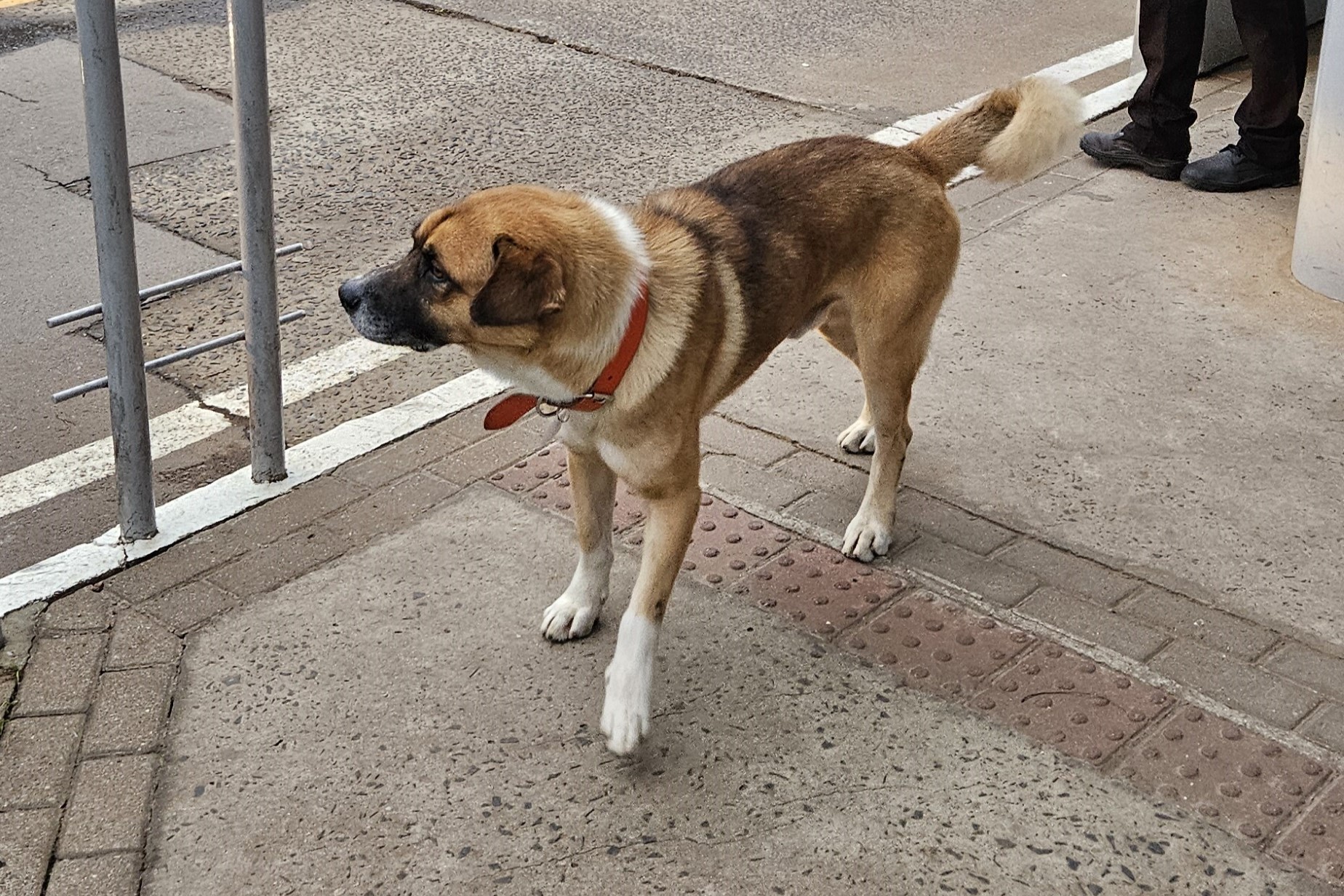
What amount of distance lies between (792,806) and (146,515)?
6.27 ft

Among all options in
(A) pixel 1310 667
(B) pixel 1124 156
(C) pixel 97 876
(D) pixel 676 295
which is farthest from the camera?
(B) pixel 1124 156

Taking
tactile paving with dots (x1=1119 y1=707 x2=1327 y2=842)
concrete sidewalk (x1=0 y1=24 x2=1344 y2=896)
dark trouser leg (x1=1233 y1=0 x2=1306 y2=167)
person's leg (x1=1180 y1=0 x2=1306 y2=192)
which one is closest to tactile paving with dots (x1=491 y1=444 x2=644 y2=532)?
concrete sidewalk (x1=0 y1=24 x2=1344 y2=896)

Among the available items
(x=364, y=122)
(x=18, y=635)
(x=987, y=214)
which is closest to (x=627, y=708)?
(x=18, y=635)

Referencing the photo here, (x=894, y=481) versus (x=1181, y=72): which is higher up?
(x=1181, y=72)

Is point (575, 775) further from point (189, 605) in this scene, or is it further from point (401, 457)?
point (401, 457)

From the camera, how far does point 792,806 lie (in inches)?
120

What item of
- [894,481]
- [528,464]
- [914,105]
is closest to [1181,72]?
[914,105]

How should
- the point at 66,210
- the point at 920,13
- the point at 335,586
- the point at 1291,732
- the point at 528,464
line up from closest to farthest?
1. the point at 1291,732
2. the point at 335,586
3. the point at 528,464
4. the point at 66,210
5. the point at 920,13

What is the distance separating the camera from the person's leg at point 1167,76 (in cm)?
620

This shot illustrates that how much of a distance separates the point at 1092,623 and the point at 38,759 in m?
2.48

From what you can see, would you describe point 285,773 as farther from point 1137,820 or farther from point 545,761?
point 1137,820

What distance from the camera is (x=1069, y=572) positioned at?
3844mm

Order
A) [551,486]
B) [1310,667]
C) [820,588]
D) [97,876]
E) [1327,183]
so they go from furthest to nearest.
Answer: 1. [1327,183]
2. [551,486]
3. [820,588]
4. [1310,667]
5. [97,876]

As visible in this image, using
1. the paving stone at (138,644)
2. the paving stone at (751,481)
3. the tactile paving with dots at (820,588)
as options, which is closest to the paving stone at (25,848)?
the paving stone at (138,644)
